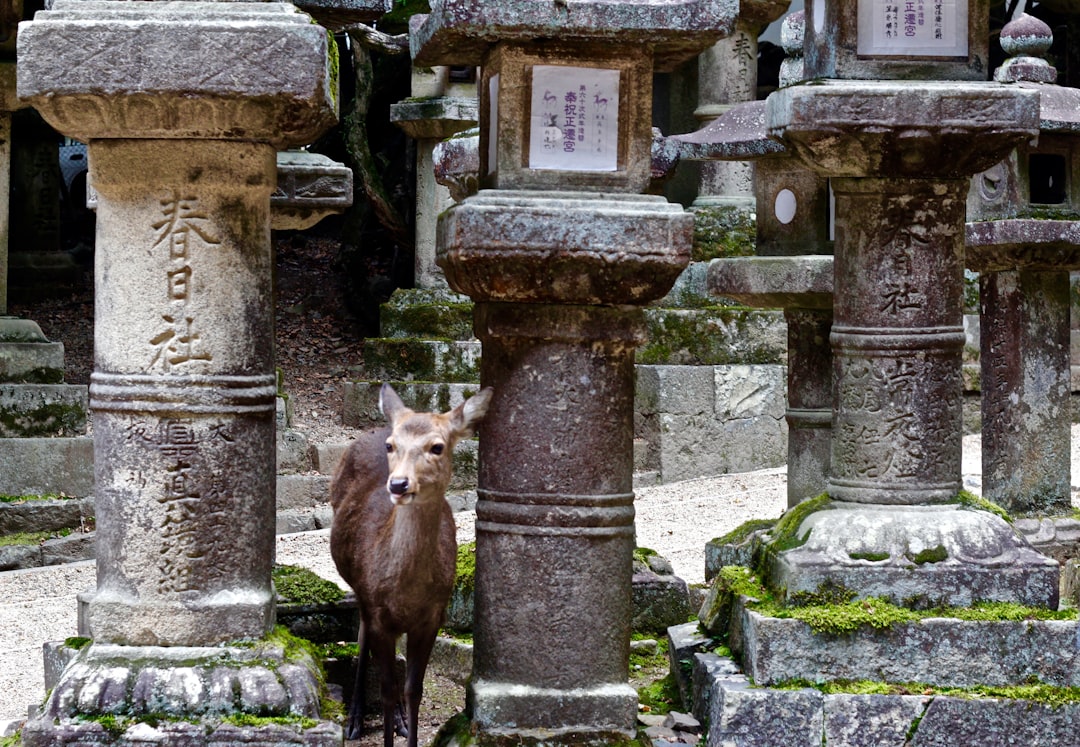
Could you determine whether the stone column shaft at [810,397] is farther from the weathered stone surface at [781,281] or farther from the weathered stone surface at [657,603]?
the weathered stone surface at [657,603]

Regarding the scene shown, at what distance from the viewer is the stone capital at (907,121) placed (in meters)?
5.20

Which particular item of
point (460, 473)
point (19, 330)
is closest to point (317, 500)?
point (460, 473)

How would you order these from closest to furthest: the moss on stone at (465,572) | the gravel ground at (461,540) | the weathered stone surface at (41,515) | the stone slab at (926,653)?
1. the stone slab at (926,653)
2. the moss on stone at (465,572)
3. the gravel ground at (461,540)
4. the weathered stone surface at (41,515)

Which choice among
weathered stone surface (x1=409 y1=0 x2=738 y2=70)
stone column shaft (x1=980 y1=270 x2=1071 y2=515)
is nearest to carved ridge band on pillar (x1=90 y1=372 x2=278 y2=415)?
weathered stone surface (x1=409 y1=0 x2=738 y2=70)

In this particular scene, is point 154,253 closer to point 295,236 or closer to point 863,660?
point 863,660

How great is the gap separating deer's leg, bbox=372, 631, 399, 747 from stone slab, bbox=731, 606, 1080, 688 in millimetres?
1226

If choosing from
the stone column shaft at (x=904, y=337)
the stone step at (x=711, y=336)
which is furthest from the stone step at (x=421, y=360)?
the stone column shaft at (x=904, y=337)

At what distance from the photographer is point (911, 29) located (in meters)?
5.42

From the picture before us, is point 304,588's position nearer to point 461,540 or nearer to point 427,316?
point 461,540

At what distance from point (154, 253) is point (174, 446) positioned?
58cm

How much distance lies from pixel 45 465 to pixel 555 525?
229 inches

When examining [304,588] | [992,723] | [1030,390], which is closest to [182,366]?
[304,588]

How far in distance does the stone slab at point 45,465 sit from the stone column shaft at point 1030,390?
558 cm

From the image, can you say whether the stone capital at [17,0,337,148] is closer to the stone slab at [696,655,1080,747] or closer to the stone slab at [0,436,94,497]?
the stone slab at [696,655,1080,747]
